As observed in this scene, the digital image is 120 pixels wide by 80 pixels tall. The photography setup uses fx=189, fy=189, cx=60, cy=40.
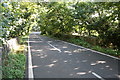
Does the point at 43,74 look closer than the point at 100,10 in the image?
Yes

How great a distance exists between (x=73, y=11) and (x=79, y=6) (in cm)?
162

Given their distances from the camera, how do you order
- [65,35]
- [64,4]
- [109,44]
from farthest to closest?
1. [65,35]
2. [64,4]
3. [109,44]

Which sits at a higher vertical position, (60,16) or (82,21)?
(60,16)

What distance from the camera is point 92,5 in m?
24.7

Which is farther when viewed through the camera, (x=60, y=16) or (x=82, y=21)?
(x=60, y=16)

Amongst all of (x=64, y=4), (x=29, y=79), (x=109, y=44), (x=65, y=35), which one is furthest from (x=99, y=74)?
(x=65, y=35)

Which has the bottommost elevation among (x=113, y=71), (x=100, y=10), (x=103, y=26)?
(x=113, y=71)

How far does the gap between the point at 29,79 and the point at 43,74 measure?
97 centimetres

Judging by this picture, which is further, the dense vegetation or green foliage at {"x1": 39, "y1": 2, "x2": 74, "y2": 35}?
green foliage at {"x1": 39, "y1": 2, "x2": 74, "y2": 35}

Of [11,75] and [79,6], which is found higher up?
[79,6]

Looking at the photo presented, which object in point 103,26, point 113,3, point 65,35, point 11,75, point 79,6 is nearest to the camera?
point 11,75

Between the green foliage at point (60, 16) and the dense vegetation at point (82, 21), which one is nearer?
the dense vegetation at point (82, 21)

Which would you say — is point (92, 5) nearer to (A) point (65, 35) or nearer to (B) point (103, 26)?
(B) point (103, 26)

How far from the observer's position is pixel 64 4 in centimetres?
3253
